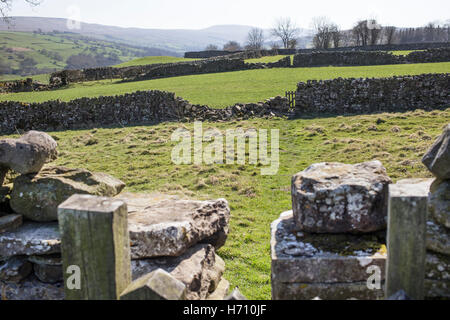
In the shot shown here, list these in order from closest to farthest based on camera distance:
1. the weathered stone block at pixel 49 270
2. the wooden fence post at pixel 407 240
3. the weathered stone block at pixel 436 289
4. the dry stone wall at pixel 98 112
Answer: the wooden fence post at pixel 407 240 < the weathered stone block at pixel 436 289 < the weathered stone block at pixel 49 270 < the dry stone wall at pixel 98 112

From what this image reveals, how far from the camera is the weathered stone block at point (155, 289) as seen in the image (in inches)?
101

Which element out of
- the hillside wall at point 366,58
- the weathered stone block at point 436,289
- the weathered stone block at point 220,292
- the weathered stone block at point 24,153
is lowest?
the weathered stone block at point 220,292

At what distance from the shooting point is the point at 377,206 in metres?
3.83

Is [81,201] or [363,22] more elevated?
[363,22]

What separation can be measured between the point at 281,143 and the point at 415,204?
12.4 metres

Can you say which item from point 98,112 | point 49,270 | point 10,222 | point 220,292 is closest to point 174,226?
point 220,292

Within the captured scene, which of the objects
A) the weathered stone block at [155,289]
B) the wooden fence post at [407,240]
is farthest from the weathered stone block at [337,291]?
the weathered stone block at [155,289]

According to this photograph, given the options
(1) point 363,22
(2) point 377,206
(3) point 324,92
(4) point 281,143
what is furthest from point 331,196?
(1) point 363,22

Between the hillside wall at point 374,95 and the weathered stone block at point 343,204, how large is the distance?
16851 millimetres

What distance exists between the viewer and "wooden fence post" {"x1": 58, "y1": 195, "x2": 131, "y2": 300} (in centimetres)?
268

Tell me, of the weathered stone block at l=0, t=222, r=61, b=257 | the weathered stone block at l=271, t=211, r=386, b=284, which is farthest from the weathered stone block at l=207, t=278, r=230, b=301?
the weathered stone block at l=0, t=222, r=61, b=257

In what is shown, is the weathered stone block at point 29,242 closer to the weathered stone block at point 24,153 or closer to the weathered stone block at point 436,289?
the weathered stone block at point 24,153

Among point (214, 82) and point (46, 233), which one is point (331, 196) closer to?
point (46, 233)

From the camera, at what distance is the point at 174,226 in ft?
14.2
